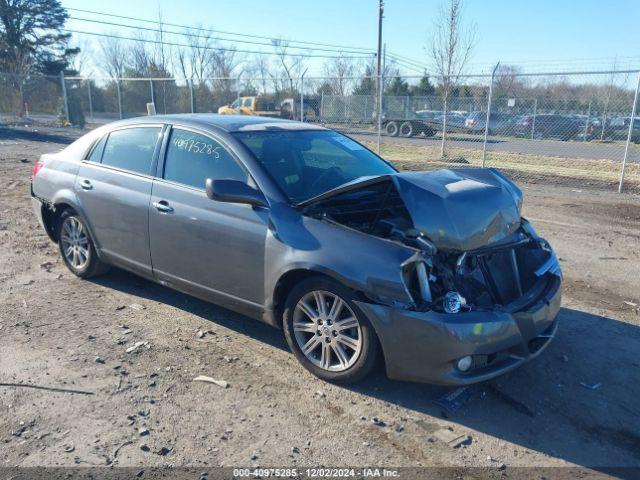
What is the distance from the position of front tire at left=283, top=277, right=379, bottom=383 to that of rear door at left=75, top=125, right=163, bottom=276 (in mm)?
1630

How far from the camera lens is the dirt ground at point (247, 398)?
116 inches

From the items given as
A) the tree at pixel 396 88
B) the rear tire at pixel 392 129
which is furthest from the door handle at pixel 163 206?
the tree at pixel 396 88

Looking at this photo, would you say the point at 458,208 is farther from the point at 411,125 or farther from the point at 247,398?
the point at 411,125

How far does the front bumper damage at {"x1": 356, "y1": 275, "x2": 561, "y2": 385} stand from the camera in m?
3.13

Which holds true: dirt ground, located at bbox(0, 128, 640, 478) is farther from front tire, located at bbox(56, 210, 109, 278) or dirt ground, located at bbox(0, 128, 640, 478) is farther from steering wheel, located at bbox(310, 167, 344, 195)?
steering wheel, located at bbox(310, 167, 344, 195)

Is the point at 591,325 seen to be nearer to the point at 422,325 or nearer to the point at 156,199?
the point at 422,325

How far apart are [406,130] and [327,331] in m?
22.1

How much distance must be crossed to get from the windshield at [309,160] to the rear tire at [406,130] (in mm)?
19931

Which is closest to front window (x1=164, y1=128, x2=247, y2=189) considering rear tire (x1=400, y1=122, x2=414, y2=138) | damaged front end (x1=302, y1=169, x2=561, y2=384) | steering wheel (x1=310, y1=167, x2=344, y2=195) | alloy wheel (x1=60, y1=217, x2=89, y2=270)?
steering wheel (x1=310, y1=167, x2=344, y2=195)

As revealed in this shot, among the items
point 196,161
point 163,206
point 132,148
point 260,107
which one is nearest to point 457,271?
point 196,161

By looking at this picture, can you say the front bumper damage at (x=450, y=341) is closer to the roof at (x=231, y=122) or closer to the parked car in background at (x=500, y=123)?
the roof at (x=231, y=122)

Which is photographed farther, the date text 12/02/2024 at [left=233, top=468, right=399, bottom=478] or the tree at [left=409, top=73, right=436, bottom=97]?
the tree at [left=409, top=73, right=436, bottom=97]

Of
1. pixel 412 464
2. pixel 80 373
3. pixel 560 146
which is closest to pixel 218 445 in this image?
pixel 412 464

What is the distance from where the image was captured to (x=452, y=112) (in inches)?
763
